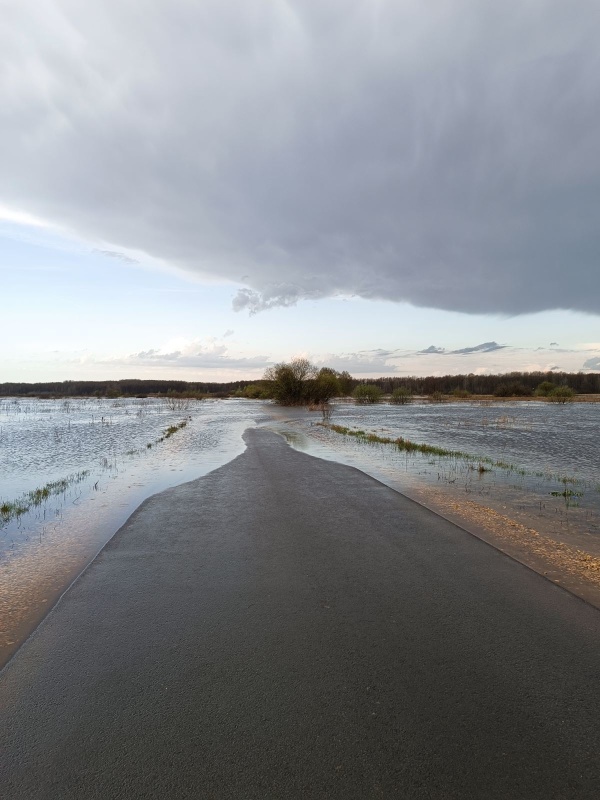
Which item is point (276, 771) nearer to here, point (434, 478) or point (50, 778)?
point (50, 778)

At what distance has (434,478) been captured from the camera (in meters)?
14.6

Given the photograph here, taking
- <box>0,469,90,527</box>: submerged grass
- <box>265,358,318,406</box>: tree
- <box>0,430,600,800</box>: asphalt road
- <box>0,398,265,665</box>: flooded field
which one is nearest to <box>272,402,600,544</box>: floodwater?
<box>0,430,600,800</box>: asphalt road

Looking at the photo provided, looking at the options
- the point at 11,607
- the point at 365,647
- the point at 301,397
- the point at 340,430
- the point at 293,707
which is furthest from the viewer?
the point at 301,397

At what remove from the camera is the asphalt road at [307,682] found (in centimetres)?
303

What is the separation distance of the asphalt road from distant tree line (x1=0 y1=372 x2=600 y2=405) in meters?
66.6

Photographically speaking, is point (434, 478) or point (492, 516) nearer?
point (492, 516)

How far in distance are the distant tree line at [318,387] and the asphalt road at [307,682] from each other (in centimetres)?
6655

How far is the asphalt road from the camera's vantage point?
9.94 ft

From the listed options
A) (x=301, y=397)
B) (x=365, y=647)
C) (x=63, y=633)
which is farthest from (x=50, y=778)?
(x=301, y=397)

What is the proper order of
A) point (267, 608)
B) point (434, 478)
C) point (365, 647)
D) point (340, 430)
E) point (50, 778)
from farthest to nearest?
point (340, 430) → point (434, 478) → point (267, 608) → point (365, 647) → point (50, 778)

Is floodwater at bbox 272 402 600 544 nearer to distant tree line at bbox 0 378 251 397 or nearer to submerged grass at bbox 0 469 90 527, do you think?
submerged grass at bbox 0 469 90 527

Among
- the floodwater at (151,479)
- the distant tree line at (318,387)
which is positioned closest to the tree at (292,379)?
the distant tree line at (318,387)

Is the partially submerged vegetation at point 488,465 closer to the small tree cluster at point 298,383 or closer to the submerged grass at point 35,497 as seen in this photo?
the submerged grass at point 35,497

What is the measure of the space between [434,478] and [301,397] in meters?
60.6
